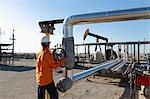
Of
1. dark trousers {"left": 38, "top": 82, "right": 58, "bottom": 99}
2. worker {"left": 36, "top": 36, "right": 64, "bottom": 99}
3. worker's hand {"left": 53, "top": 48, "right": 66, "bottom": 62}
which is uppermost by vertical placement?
worker's hand {"left": 53, "top": 48, "right": 66, "bottom": 62}

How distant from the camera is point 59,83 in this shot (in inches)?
→ 128

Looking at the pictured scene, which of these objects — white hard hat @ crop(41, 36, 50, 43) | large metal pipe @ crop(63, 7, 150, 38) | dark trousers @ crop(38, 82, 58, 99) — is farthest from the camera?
dark trousers @ crop(38, 82, 58, 99)

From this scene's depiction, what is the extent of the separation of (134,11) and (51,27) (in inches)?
62.6

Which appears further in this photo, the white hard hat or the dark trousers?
the dark trousers

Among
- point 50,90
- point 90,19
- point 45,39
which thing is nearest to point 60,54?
point 90,19

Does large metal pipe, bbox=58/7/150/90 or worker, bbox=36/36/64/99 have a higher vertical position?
large metal pipe, bbox=58/7/150/90

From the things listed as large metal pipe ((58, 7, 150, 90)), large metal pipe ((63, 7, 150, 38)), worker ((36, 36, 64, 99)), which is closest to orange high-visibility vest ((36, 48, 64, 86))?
worker ((36, 36, 64, 99))

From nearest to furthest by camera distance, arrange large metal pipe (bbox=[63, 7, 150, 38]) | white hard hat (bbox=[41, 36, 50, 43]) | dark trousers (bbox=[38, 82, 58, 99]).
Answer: large metal pipe (bbox=[63, 7, 150, 38])
white hard hat (bbox=[41, 36, 50, 43])
dark trousers (bbox=[38, 82, 58, 99])

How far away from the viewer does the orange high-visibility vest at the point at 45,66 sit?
443 cm

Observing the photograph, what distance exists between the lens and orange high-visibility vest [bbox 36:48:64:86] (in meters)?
4.43

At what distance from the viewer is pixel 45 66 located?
450 centimetres

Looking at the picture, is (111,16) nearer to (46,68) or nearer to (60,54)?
(60,54)

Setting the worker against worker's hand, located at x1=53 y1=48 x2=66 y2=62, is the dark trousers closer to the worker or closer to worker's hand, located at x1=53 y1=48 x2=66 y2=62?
the worker

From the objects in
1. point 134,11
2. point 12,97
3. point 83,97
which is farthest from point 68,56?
point 12,97
